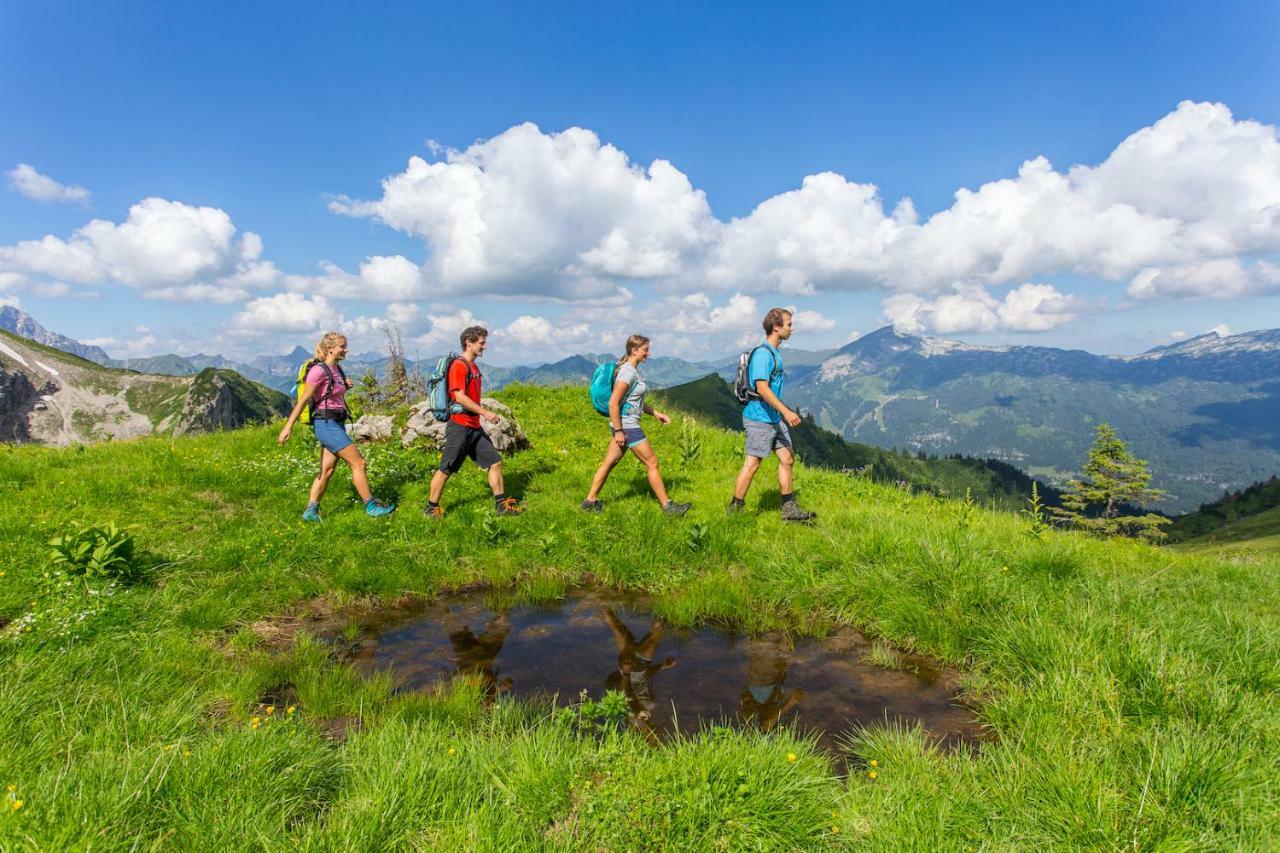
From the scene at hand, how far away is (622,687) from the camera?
19.0ft

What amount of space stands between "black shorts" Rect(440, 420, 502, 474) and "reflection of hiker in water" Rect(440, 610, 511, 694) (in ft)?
12.3

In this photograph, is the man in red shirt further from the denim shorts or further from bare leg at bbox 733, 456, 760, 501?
bare leg at bbox 733, 456, 760, 501

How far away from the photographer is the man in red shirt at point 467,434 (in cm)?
1065

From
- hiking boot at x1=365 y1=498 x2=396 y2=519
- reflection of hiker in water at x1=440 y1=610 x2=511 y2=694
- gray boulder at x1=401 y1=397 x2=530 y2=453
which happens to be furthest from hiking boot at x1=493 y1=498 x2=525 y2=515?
gray boulder at x1=401 y1=397 x2=530 y2=453

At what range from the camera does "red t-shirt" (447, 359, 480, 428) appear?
419 inches

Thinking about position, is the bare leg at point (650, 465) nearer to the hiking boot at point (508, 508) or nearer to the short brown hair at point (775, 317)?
the hiking boot at point (508, 508)

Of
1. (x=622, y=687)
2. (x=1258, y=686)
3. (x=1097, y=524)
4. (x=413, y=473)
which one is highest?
(x=413, y=473)

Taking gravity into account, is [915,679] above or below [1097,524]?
above

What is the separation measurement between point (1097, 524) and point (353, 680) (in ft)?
266

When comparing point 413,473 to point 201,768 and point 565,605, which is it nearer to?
point 565,605

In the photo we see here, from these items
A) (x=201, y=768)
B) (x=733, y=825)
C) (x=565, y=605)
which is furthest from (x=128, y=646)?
(x=733, y=825)

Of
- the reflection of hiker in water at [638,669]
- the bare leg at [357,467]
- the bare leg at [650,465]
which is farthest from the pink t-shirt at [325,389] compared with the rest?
the reflection of hiker in water at [638,669]

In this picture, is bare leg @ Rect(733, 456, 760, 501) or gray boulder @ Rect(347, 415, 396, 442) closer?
bare leg @ Rect(733, 456, 760, 501)

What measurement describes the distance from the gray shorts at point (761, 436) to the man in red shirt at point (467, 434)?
4.36 metres
